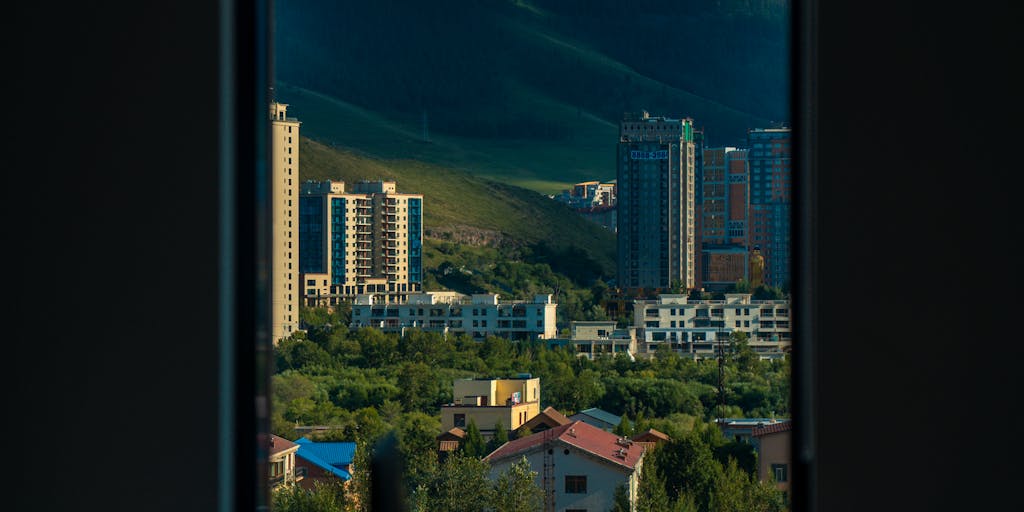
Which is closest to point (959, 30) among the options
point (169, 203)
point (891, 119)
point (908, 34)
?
point (908, 34)

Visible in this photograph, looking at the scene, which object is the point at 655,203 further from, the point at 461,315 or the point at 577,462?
the point at 577,462

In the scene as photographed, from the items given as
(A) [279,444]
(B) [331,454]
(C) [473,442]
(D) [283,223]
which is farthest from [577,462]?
(D) [283,223]

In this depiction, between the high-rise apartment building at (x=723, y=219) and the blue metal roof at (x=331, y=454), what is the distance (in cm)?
95

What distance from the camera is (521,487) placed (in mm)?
2084

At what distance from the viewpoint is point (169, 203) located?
71.5 inches

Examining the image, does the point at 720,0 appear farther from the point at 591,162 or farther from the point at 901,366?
the point at 901,366

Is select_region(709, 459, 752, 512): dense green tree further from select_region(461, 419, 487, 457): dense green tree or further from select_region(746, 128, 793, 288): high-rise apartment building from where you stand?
select_region(461, 419, 487, 457): dense green tree

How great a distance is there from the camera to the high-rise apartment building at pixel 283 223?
201cm

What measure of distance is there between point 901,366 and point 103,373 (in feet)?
5.48

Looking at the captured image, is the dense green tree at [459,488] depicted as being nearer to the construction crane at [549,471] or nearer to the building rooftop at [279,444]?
the construction crane at [549,471]

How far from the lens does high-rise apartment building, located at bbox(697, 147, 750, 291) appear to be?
6.59 ft

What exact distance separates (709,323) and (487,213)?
607 mm

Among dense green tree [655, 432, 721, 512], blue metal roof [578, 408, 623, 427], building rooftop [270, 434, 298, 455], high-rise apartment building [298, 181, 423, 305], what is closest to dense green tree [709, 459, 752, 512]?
dense green tree [655, 432, 721, 512]

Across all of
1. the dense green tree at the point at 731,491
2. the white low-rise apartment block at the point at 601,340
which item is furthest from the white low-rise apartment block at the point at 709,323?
the dense green tree at the point at 731,491
